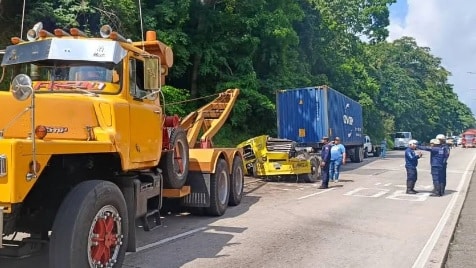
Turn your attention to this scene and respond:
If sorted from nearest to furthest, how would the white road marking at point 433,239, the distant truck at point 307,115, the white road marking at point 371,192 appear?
the white road marking at point 433,239 → the white road marking at point 371,192 → the distant truck at point 307,115

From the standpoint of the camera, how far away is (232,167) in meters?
11.8

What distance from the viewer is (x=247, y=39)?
2361 cm

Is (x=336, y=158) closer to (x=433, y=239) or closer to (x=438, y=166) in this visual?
(x=438, y=166)

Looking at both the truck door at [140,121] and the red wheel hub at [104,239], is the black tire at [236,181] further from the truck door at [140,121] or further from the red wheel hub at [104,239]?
the red wheel hub at [104,239]

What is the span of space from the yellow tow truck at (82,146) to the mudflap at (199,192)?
5.25ft

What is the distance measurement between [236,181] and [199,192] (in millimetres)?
2028

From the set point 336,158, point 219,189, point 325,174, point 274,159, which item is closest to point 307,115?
point 336,158

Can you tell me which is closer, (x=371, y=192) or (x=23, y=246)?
(x=23, y=246)

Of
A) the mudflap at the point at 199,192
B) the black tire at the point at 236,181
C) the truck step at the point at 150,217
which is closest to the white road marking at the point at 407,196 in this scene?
the black tire at the point at 236,181

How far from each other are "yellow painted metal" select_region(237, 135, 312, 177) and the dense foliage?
477 cm

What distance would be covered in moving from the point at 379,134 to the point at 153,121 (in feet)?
154

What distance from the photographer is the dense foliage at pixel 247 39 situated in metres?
16.8

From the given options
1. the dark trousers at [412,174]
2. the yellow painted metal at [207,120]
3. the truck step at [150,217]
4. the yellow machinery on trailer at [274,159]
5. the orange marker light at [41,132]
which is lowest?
the truck step at [150,217]

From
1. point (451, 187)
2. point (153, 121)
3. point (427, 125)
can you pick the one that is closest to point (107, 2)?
point (153, 121)
